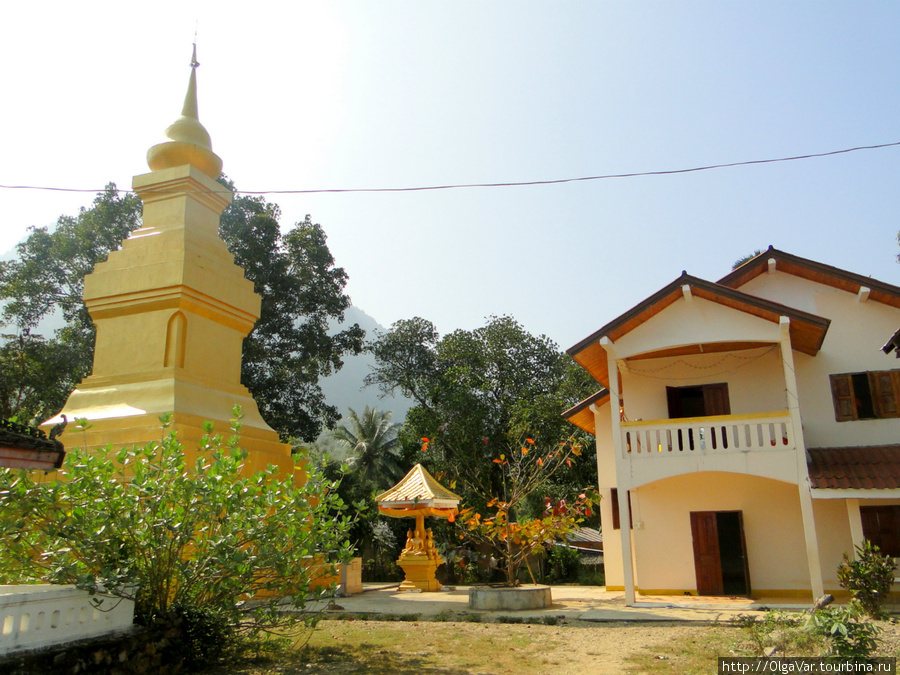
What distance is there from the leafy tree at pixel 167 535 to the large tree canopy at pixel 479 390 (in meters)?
17.6

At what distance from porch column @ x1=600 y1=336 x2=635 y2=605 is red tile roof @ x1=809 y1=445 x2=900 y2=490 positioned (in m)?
2.98

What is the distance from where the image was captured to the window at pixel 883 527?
1201 centimetres

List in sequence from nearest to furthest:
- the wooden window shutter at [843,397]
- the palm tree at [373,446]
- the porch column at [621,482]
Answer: the porch column at [621,482] → the wooden window shutter at [843,397] → the palm tree at [373,446]

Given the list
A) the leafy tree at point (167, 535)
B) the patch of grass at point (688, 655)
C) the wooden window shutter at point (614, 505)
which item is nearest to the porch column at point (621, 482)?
the wooden window shutter at point (614, 505)

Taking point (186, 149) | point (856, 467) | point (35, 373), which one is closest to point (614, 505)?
point (856, 467)

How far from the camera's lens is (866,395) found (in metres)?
13.0

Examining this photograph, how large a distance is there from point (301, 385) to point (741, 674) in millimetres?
18650

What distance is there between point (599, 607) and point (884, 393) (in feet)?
21.5

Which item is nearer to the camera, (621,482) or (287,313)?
(621,482)

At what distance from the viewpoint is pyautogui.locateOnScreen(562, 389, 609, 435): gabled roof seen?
49.5 feet

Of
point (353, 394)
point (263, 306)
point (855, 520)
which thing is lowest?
point (855, 520)

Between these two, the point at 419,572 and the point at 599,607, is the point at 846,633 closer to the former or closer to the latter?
the point at 599,607

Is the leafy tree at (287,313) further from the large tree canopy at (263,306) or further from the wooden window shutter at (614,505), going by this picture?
the wooden window shutter at (614,505)

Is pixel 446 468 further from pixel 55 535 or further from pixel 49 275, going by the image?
pixel 55 535
